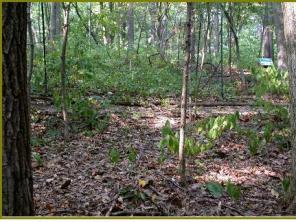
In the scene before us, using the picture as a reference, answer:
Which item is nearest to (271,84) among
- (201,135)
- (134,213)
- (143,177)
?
(201,135)

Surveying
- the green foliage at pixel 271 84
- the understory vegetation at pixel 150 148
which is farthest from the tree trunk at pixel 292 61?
the green foliage at pixel 271 84

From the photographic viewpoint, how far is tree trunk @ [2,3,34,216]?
2.62 meters

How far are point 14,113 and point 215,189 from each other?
7.93 ft

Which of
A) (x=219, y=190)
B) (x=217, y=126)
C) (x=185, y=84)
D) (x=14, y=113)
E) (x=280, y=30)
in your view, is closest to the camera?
(x=14, y=113)

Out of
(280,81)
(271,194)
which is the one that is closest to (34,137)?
(271,194)

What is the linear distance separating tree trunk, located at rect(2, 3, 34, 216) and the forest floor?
106 cm

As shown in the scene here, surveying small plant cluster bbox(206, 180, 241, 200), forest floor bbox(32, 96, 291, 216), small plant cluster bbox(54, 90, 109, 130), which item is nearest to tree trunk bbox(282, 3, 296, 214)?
forest floor bbox(32, 96, 291, 216)

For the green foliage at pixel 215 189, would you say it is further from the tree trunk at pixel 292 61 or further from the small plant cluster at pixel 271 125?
the small plant cluster at pixel 271 125

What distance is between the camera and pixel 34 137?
6312 mm

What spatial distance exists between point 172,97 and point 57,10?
375 inches

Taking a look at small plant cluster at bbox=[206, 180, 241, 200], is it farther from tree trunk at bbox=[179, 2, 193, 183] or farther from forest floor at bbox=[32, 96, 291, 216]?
tree trunk at bbox=[179, 2, 193, 183]

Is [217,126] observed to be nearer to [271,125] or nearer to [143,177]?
[271,125]

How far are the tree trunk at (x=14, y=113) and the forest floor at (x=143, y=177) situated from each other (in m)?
1.06

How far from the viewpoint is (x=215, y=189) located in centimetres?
436
